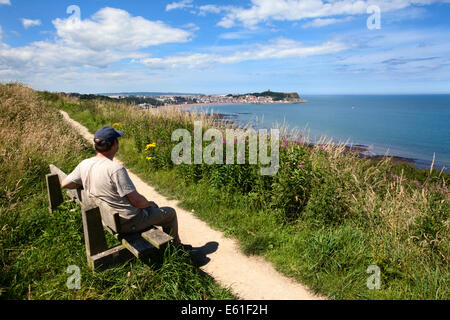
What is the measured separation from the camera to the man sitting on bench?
9.15 feet

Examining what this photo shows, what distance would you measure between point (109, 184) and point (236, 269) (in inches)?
83.3

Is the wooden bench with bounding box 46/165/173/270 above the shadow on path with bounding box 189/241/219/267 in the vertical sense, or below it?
above

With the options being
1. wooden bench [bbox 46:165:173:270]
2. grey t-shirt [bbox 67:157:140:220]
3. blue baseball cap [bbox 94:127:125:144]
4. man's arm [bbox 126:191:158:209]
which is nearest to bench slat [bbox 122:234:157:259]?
wooden bench [bbox 46:165:173:270]

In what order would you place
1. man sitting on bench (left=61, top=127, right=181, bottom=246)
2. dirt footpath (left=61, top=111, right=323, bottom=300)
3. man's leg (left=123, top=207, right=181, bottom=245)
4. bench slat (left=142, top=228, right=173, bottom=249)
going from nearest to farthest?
bench slat (left=142, top=228, right=173, bottom=249) → man sitting on bench (left=61, top=127, right=181, bottom=246) → man's leg (left=123, top=207, right=181, bottom=245) → dirt footpath (left=61, top=111, right=323, bottom=300)

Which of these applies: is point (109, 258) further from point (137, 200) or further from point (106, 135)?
point (106, 135)

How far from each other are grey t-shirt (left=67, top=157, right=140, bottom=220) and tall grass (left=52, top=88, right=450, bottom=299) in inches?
80.8

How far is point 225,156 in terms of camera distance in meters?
6.30

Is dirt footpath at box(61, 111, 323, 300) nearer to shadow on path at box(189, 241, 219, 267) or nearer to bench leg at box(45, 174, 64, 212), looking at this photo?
shadow on path at box(189, 241, 219, 267)

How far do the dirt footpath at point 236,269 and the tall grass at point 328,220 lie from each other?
0.16 meters

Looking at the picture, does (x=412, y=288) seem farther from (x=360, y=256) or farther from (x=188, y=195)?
(x=188, y=195)

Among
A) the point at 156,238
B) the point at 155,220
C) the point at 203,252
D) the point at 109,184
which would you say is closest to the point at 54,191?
the point at 109,184

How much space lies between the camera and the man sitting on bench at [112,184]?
279 centimetres

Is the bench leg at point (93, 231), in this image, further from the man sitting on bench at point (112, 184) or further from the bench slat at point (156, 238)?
the bench slat at point (156, 238)

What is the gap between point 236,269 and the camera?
3.62m
